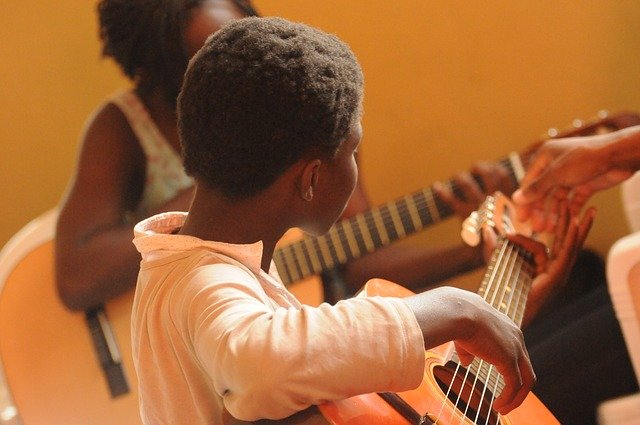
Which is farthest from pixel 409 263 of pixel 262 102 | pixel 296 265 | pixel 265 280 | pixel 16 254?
pixel 262 102

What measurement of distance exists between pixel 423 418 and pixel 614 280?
1.13 ft

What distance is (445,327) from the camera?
2.35ft

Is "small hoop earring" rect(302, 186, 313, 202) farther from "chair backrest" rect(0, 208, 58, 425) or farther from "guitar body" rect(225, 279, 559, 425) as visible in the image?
"chair backrest" rect(0, 208, 58, 425)

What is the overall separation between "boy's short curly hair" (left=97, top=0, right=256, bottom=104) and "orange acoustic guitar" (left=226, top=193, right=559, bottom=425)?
22.8 inches

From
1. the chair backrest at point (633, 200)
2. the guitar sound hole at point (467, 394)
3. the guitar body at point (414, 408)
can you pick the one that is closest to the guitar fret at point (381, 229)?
the chair backrest at point (633, 200)

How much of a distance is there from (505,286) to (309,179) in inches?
13.5

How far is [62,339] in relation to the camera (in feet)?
4.85

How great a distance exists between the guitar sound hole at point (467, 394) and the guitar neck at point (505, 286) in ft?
0.04

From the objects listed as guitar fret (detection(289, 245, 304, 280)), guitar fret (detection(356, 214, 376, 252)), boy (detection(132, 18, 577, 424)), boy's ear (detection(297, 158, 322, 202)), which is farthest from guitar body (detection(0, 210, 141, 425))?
boy's ear (detection(297, 158, 322, 202))

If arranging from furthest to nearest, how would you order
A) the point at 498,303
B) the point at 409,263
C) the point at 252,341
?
the point at 409,263 → the point at 498,303 → the point at 252,341

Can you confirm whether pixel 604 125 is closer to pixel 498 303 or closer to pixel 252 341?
pixel 498 303

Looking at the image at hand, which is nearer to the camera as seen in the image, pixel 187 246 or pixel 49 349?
pixel 187 246

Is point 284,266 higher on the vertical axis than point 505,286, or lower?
lower

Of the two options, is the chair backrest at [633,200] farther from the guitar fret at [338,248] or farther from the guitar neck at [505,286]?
the guitar fret at [338,248]
